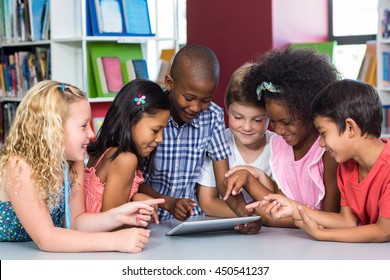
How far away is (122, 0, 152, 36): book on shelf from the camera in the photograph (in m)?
4.57

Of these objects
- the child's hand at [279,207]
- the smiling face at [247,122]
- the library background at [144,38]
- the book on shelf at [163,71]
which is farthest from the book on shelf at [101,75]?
the child's hand at [279,207]

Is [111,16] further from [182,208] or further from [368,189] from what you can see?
[368,189]

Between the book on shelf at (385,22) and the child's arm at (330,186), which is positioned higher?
the book on shelf at (385,22)

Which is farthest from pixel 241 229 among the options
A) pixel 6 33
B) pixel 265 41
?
pixel 6 33

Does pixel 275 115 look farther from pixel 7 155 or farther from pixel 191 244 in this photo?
pixel 7 155

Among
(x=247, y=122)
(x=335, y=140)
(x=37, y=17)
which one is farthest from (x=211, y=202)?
(x=37, y=17)

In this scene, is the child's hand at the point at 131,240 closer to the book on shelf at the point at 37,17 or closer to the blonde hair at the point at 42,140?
the blonde hair at the point at 42,140

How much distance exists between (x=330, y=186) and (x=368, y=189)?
24cm

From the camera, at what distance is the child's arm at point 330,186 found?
216 cm

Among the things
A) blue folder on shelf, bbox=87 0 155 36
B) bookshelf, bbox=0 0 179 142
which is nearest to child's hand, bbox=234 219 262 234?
bookshelf, bbox=0 0 179 142

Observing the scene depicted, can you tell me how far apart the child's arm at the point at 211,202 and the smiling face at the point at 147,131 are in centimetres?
36
